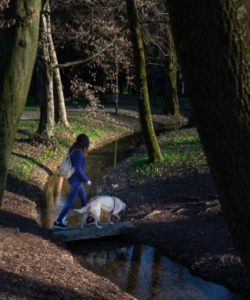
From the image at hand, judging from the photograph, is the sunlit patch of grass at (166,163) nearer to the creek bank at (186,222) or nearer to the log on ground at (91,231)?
the creek bank at (186,222)

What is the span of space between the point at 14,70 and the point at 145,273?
5144mm

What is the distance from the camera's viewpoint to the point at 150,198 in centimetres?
1205

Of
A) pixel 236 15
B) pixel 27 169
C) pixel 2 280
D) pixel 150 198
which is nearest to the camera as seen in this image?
pixel 236 15

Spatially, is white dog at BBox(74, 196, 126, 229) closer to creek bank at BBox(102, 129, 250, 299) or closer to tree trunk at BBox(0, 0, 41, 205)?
creek bank at BBox(102, 129, 250, 299)

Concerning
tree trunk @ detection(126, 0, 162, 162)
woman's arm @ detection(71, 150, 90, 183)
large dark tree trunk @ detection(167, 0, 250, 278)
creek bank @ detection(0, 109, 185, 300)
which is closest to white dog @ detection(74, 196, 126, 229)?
woman's arm @ detection(71, 150, 90, 183)

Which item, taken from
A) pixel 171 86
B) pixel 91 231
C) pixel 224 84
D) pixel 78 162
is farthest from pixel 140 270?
pixel 171 86

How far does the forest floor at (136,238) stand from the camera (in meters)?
6.19

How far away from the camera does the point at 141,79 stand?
14961 mm

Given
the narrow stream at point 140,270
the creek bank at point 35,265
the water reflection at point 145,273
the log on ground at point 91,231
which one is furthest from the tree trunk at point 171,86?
the water reflection at point 145,273

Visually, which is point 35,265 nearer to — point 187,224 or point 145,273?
point 145,273

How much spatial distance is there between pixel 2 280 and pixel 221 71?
173 inches

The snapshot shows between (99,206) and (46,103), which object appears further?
(46,103)

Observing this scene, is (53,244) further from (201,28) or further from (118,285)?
(201,28)

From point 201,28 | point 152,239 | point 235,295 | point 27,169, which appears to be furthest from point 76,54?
point 201,28
